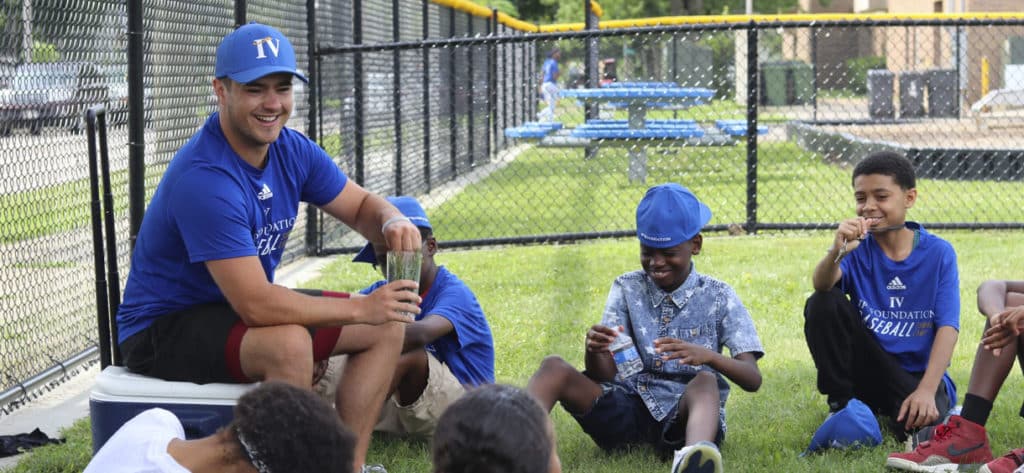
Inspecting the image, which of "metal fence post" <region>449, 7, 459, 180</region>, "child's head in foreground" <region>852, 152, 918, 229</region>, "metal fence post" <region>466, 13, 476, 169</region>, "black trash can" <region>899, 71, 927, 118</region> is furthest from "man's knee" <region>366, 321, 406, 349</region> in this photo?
"black trash can" <region>899, 71, 927, 118</region>

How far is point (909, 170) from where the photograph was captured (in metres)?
5.04

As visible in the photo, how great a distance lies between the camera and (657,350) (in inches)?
174

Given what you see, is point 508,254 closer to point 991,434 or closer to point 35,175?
point 35,175

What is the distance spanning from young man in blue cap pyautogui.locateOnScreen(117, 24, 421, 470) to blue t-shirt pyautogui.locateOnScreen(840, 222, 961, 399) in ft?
6.16

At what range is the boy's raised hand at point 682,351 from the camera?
4.34 m

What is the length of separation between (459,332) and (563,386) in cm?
49

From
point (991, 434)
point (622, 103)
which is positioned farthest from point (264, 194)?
point (622, 103)

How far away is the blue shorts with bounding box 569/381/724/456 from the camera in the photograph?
4621mm

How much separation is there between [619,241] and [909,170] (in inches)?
201

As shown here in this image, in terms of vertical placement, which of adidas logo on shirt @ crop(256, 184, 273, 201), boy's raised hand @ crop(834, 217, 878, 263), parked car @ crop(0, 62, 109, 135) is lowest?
boy's raised hand @ crop(834, 217, 878, 263)

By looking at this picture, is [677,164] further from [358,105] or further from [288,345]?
[288,345]

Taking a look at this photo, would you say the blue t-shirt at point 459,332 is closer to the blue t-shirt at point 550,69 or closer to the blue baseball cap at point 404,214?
the blue baseball cap at point 404,214

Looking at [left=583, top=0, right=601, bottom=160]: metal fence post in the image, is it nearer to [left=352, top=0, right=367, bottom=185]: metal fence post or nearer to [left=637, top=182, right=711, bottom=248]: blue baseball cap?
[left=352, top=0, right=367, bottom=185]: metal fence post

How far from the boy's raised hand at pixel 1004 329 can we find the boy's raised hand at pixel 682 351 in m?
0.96
